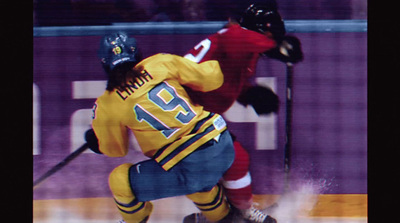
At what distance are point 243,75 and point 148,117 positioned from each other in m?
0.69

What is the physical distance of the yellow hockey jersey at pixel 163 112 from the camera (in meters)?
2.62

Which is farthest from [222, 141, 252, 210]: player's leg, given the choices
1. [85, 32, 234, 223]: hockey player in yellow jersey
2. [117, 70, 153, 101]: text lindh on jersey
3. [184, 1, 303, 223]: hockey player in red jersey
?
[117, 70, 153, 101]: text lindh on jersey

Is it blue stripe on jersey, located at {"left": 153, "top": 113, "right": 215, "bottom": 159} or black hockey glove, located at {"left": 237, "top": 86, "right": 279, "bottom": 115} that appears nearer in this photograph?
blue stripe on jersey, located at {"left": 153, "top": 113, "right": 215, "bottom": 159}

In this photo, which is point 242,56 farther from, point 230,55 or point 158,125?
point 158,125

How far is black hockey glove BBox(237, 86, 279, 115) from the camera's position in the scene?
2.94 m

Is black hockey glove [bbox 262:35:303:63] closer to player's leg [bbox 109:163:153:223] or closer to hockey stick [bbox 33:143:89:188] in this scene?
player's leg [bbox 109:163:153:223]

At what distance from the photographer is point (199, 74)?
2693 mm

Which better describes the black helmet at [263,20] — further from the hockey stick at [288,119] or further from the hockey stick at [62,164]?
the hockey stick at [62,164]

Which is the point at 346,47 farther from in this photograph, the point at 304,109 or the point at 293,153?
the point at 293,153

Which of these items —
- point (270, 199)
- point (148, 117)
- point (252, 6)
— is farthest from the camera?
point (270, 199)

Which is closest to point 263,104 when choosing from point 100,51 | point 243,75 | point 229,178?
point 243,75

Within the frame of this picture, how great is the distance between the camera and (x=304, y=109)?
2.97 meters

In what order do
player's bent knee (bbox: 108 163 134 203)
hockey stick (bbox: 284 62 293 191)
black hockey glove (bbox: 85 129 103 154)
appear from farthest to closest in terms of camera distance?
hockey stick (bbox: 284 62 293 191) → black hockey glove (bbox: 85 129 103 154) → player's bent knee (bbox: 108 163 134 203)

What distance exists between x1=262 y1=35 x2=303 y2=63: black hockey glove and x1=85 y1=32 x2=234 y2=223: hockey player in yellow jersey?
0.40 meters
